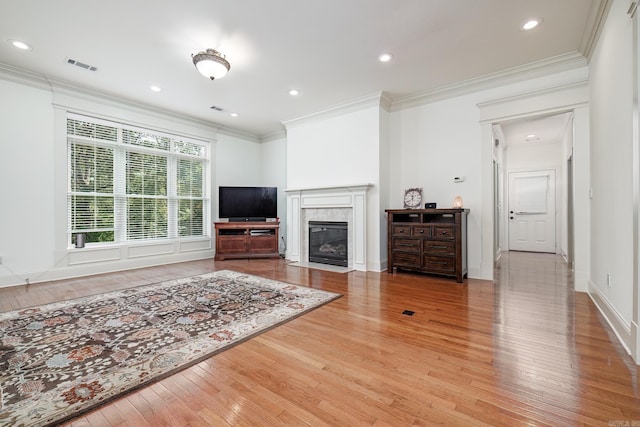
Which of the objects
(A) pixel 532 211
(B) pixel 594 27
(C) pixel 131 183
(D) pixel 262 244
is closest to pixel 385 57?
(B) pixel 594 27

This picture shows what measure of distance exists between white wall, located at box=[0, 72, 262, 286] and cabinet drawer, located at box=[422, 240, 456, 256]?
16.5 feet

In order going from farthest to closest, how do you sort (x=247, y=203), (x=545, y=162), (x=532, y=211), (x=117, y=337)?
(x=532, y=211)
(x=545, y=162)
(x=247, y=203)
(x=117, y=337)

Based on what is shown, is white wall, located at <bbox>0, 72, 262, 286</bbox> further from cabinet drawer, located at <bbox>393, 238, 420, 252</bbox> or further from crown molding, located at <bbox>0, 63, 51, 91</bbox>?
cabinet drawer, located at <bbox>393, 238, 420, 252</bbox>

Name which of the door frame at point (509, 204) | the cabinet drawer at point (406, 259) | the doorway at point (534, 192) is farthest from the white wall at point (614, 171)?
the door frame at point (509, 204)

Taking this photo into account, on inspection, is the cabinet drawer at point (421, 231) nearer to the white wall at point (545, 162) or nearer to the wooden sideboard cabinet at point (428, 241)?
the wooden sideboard cabinet at point (428, 241)

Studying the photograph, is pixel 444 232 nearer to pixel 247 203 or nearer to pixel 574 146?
pixel 574 146

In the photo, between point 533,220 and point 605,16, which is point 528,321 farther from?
point 533,220

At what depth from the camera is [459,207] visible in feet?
13.7

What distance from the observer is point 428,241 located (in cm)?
425

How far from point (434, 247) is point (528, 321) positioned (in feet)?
5.58

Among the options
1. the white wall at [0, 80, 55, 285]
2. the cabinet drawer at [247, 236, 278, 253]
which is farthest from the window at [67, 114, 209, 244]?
the cabinet drawer at [247, 236, 278, 253]

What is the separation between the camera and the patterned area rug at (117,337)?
156 cm

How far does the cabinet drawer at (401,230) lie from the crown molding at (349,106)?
2.04 meters

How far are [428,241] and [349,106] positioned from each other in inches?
106
